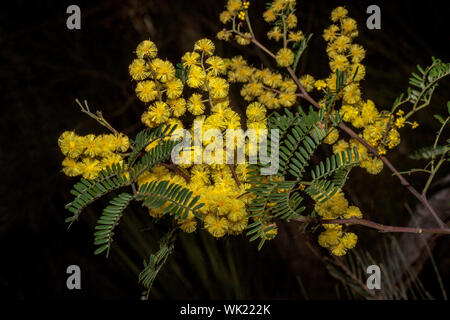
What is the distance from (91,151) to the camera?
0.34m

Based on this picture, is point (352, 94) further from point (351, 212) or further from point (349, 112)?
point (351, 212)

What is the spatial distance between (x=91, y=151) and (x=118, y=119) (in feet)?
2.50

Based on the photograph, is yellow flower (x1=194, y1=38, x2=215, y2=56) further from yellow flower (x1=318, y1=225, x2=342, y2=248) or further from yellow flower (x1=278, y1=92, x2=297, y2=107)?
yellow flower (x1=318, y1=225, x2=342, y2=248)

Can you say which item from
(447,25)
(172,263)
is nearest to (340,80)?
(172,263)

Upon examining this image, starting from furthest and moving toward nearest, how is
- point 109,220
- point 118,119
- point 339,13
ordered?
1. point 118,119
2. point 339,13
3. point 109,220

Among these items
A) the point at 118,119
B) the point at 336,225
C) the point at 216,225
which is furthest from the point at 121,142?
the point at 118,119

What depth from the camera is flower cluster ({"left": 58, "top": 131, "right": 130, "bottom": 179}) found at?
343 millimetres

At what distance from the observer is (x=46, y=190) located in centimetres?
98

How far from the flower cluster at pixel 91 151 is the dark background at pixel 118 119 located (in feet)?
1.60

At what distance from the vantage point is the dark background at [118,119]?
2.89ft

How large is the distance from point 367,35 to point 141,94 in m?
0.84

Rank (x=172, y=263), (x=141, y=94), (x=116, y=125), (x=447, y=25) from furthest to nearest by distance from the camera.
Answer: (x=116, y=125), (x=447, y=25), (x=172, y=263), (x=141, y=94)

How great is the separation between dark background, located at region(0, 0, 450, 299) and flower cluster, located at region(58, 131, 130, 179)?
49 cm

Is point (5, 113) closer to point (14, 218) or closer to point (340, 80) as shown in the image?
point (14, 218)
